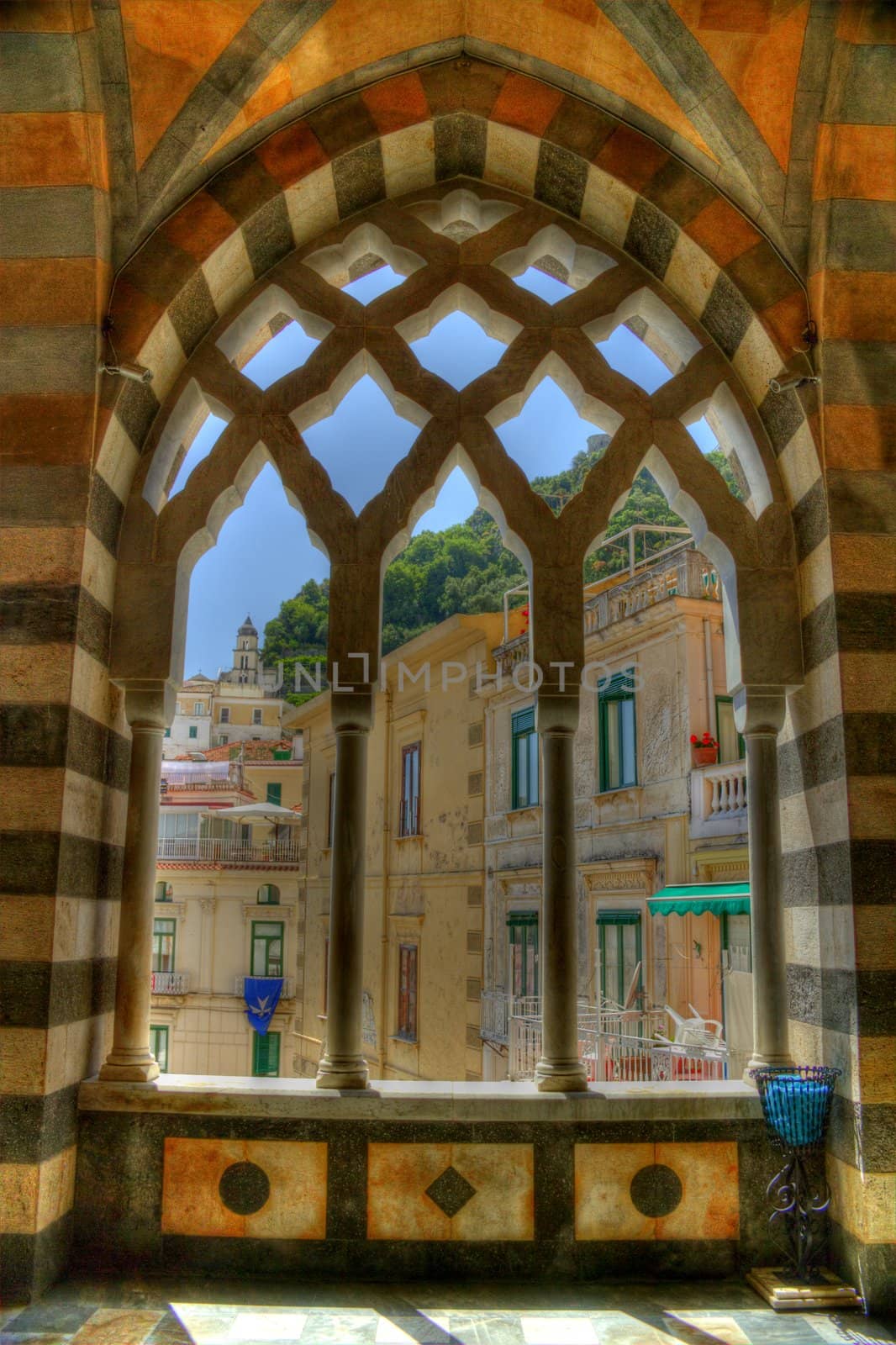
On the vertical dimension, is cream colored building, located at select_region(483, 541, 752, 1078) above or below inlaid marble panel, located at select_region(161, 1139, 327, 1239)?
above

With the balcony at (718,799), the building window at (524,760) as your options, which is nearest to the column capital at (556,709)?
the balcony at (718,799)

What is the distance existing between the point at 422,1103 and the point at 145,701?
6.81 feet

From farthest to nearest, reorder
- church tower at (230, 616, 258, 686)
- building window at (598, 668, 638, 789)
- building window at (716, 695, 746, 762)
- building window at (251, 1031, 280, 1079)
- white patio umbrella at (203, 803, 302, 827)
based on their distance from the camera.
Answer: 1. church tower at (230, 616, 258, 686)
2. white patio umbrella at (203, 803, 302, 827)
3. building window at (251, 1031, 280, 1079)
4. building window at (598, 668, 638, 789)
5. building window at (716, 695, 746, 762)

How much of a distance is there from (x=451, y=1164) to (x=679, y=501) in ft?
10.1

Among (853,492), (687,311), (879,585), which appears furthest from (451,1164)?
(687,311)

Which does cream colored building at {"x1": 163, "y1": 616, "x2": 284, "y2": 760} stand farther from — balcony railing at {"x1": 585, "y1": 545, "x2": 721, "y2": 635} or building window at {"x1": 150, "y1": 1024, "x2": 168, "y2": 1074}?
balcony railing at {"x1": 585, "y1": 545, "x2": 721, "y2": 635}

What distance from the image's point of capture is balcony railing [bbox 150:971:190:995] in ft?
79.9

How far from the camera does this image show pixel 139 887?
4.59m

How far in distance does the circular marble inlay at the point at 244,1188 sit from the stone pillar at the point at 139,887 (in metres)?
0.52

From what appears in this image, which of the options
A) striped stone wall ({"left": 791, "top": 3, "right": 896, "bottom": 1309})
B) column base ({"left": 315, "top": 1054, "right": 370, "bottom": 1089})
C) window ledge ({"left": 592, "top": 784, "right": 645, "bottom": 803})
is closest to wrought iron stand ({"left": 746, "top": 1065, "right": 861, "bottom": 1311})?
striped stone wall ({"left": 791, "top": 3, "right": 896, "bottom": 1309})

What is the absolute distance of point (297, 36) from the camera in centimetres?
457

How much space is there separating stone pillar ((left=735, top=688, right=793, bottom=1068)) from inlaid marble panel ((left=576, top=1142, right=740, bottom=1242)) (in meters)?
0.50

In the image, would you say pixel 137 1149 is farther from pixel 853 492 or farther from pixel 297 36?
pixel 297 36

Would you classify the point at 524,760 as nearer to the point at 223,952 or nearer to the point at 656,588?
the point at 656,588
